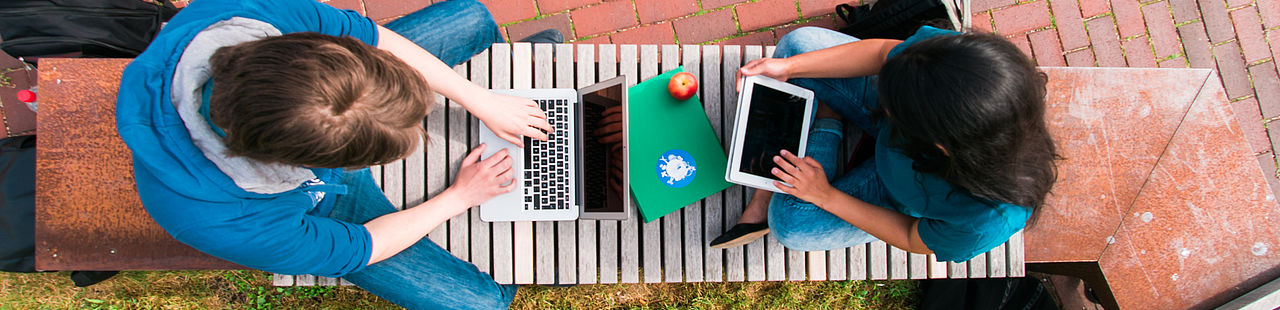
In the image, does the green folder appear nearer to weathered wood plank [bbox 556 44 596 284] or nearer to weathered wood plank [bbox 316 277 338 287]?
weathered wood plank [bbox 556 44 596 284]

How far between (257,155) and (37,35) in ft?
6.12

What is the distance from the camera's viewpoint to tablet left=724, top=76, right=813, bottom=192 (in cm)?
198

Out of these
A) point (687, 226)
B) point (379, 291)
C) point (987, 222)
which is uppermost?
point (987, 222)

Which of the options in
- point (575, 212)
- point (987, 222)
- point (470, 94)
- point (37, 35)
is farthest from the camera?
point (37, 35)

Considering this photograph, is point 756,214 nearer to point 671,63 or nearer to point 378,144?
point 671,63

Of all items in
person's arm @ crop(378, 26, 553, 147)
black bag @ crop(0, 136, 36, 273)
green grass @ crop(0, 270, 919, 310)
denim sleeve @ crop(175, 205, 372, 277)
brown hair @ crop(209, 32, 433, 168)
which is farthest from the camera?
green grass @ crop(0, 270, 919, 310)

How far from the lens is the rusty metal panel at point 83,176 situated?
213cm

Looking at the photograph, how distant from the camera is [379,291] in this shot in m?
2.18

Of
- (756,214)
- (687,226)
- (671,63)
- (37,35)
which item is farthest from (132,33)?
(756,214)

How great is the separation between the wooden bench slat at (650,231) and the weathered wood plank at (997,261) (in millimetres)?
1219

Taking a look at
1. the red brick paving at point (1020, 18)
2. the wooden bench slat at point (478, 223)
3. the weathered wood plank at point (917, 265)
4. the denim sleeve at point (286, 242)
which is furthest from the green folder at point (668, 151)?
the red brick paving at point (1020, 18)

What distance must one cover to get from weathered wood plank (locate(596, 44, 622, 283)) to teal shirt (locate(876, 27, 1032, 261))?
→ 3.03 feet

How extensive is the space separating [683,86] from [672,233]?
0.53 meters

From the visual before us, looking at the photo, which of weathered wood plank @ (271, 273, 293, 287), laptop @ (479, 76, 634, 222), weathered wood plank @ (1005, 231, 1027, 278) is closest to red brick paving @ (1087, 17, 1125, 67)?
weathered wood plank @ (1005, 231, 1027, 278)
